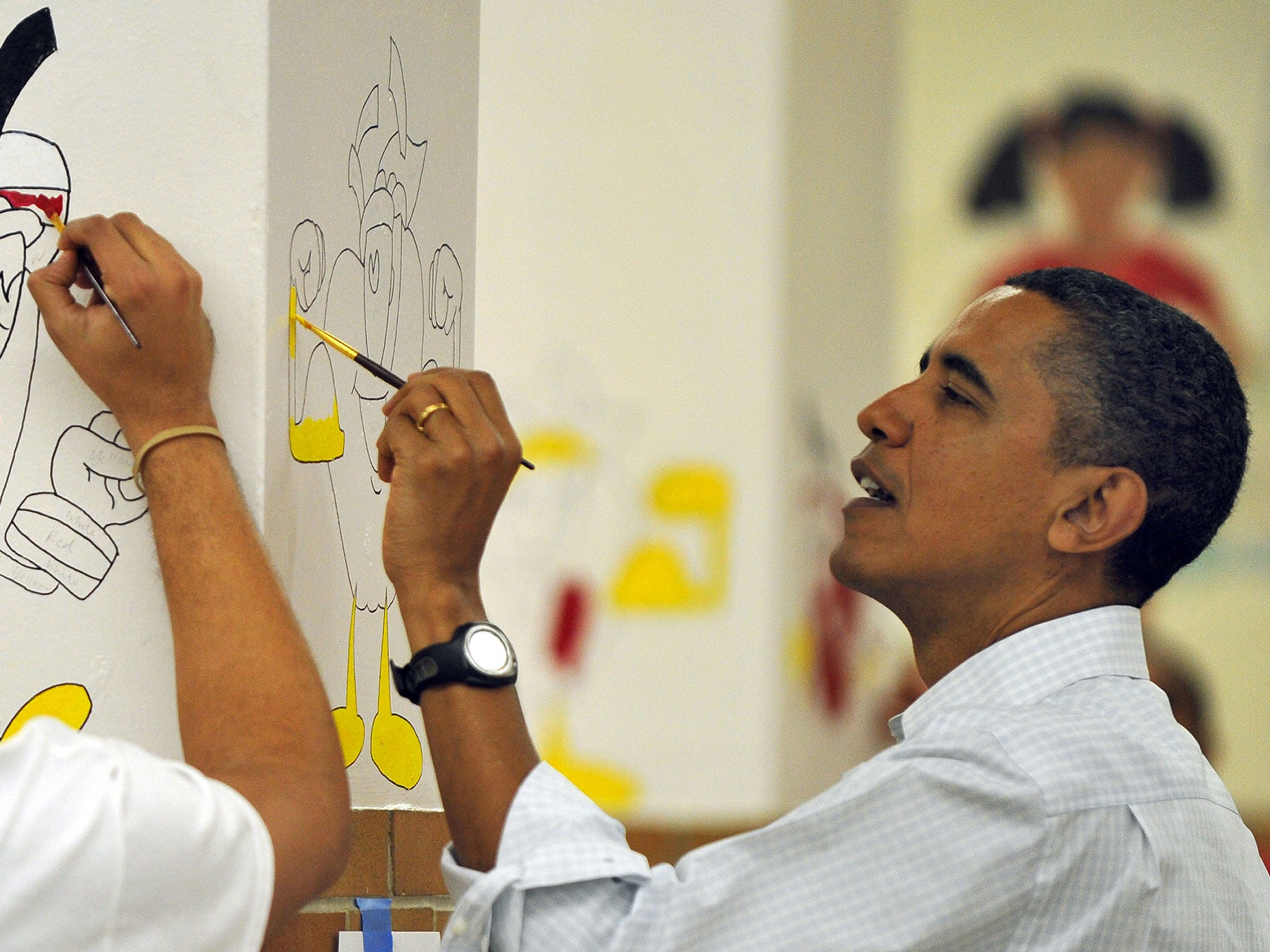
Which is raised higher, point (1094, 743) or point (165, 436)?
point (165, 436)

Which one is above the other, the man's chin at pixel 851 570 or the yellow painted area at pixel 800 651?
the man's chin at pixel 851 570

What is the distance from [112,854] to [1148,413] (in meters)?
0.97

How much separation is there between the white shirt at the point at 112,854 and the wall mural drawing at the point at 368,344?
47 cm

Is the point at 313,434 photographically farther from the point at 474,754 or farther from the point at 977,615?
the point at 977,615

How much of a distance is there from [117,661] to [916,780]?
0.65m

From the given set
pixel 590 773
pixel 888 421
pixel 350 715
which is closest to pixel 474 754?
pixel 350 715

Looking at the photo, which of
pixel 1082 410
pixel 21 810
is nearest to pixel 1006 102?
pixel 1082 410

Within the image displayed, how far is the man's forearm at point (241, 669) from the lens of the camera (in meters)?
0.90

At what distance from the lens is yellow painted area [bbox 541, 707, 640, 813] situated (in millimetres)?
3637

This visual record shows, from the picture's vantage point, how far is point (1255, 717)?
144 inches

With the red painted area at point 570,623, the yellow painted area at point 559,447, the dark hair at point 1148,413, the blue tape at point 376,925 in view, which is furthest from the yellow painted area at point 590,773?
the dark hair at point 1148,413

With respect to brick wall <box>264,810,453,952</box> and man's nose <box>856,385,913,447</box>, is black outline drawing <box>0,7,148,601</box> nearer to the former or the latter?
brick wall <box>264,810,453,952</box>

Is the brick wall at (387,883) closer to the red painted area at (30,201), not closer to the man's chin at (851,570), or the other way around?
the man's chin at (851,570)

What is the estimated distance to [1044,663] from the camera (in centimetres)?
121
